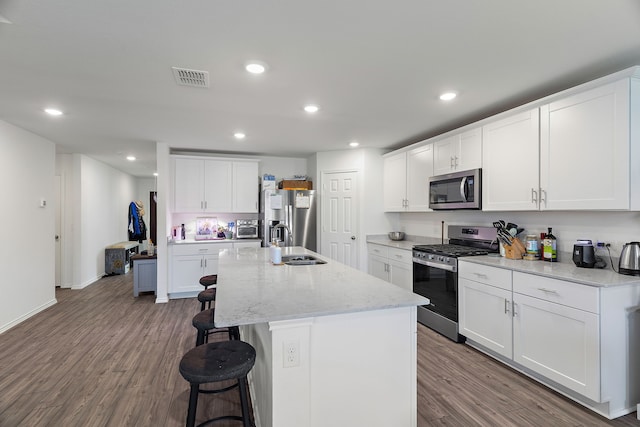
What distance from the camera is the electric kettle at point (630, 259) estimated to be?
7.06ft

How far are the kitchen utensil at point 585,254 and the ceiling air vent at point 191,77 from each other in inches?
127

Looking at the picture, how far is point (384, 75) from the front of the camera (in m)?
2.42

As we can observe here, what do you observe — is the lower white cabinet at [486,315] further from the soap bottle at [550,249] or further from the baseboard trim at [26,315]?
the baseboard trim at [26,315]

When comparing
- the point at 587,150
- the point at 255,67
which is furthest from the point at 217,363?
the point at 587,150

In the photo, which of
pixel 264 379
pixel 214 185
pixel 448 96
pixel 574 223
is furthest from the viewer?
pixel 214 185

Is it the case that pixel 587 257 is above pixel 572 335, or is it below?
above

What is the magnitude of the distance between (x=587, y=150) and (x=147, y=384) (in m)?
3.80

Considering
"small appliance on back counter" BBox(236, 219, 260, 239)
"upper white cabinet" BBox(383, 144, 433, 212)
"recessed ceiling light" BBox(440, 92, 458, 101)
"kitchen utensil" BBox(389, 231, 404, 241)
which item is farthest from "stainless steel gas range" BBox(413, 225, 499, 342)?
"small appliance on back counter" BBox(236, 219, 260, 239)

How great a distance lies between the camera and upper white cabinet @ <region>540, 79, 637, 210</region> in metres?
2.12

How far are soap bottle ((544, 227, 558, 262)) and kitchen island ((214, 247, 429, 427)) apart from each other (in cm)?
183

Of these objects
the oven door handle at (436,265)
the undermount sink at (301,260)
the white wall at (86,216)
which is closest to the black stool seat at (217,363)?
the undermount sink at (301,260)

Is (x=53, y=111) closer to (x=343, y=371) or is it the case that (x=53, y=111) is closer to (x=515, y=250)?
(x=343, y=371)

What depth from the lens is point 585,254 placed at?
2.48 metres

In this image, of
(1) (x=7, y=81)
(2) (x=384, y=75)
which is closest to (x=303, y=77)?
(2) (x=384, y=75)
